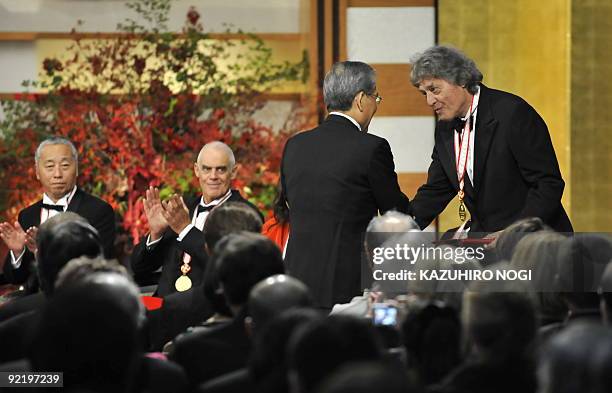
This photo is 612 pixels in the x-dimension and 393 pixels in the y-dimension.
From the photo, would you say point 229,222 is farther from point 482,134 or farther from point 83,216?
point 83,216

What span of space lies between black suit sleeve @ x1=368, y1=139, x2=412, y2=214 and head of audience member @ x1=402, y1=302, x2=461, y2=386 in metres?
1.49

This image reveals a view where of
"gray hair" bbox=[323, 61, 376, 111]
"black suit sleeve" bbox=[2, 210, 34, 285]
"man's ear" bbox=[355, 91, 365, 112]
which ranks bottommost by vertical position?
"black suit sleeve" bbox=[2, 210, 34, 285]

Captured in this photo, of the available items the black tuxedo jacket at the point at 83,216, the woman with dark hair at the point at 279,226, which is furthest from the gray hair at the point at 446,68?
the black tuxedo jacket at the point at 83,216

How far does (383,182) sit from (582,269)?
1042 millimetres

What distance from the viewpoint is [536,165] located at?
394cm

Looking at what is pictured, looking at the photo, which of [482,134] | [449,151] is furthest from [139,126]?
[482,134]

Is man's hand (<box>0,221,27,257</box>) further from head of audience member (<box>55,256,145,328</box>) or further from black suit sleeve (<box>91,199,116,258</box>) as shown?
head of audience member (<box>55,256,145,328</box>)

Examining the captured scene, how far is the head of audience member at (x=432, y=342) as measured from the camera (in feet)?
7.88

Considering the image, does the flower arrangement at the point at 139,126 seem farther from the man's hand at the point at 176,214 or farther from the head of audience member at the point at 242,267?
the head of audience member at the point at 242,267

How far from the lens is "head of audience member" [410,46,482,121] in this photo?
13.2ft

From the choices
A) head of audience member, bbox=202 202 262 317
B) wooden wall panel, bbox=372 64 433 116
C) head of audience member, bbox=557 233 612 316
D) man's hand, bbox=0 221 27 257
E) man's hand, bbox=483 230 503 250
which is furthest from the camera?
wooden wall panel, bbox=372 64 433 116

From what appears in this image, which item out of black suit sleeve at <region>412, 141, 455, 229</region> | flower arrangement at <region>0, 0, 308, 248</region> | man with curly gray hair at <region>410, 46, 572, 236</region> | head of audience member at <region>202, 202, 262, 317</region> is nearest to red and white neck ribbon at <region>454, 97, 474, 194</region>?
man with curly gray hair at <region>410, 46, 572, 236</region>

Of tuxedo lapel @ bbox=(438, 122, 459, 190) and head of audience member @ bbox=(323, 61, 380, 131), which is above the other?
head of audience member @ bbox=(323, 61, 380, 131)

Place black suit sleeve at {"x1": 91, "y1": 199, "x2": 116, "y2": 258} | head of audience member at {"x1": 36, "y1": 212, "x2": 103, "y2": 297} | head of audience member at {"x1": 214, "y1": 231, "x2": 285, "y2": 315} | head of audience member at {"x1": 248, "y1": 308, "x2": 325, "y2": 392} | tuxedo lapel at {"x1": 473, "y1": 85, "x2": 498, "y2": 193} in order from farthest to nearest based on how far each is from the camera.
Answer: black suit sleeve at {"x1": 91, "y1": 199, "x2": 116, "y2": 258}, tuxedo lapel at {"x1": 473, "y1": 85, "x2": 498, "y2": 193}, head of audience member at {"x1": 36, "y1": 212, "x2": 103, "y2": 297}, head of audience member at {"x1": 214, "y1": 231, "x2": 285, "y2": 315}, head of audience member at {"x1": 248, "y1": 308, "x2": 325, "y2": 392}
